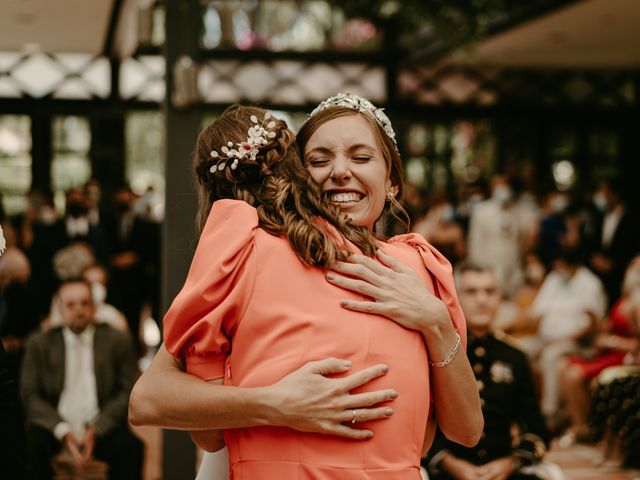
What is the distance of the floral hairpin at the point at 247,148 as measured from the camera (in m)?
1.83

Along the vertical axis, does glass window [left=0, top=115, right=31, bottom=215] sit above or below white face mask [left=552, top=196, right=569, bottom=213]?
above

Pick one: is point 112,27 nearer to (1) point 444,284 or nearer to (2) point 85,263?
(2) point 85,263

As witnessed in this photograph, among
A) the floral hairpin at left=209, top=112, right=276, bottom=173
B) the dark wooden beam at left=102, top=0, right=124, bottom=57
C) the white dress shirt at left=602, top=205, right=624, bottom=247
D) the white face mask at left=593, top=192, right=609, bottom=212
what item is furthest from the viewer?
the white face mask at left=593, top=192, right=609, bottom=212

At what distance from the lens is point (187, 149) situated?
13.0ft

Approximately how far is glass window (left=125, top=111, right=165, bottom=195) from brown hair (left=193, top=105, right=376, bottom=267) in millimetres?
12014

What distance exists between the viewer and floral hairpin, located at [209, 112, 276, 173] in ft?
6.01

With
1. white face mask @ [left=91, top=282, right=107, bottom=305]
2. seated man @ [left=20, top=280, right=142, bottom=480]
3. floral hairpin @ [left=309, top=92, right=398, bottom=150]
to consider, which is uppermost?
floral hairpin @ [left=309, top=92, right=398, bottom=150]

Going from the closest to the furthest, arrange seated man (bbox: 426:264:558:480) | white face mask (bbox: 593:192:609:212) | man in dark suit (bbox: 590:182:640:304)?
seated man (bbox: 426:264:558:480), man in dark suit (bbox: 590:182:640:304), white face mask (bbox: 593:192:609:212)

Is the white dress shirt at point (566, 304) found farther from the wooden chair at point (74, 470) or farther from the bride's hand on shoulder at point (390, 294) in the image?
the bride's hand on shoulder at point (390, 294)

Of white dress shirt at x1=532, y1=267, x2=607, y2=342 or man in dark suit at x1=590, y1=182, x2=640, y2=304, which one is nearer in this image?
white dress shirt at x1=532, y1=267, x2=607, y2=342

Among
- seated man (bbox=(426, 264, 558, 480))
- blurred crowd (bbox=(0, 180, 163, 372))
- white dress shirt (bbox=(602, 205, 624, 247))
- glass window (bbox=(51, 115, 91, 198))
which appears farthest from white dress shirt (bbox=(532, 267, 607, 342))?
glass window (bbox=(51, 115, 91, 198))

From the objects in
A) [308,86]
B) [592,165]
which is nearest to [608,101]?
[592,165]

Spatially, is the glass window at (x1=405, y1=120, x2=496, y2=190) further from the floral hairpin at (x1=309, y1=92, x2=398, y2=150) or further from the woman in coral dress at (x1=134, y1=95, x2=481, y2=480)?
the woman in coral dress at (x1=134, y1=95, x2=481, y2=480)

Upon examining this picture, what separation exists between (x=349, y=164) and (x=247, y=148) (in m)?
0.25
